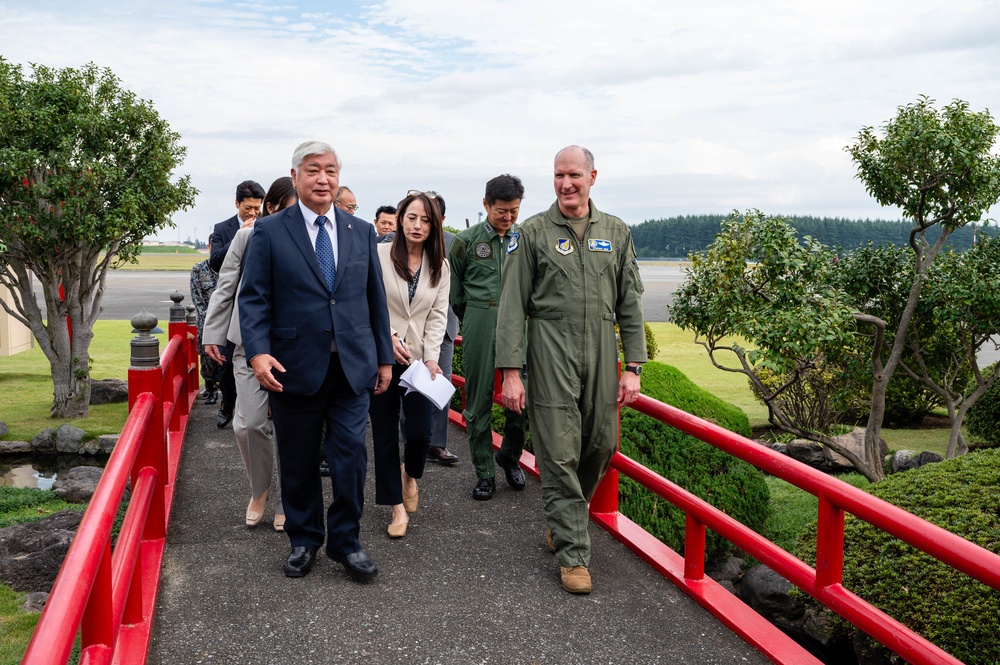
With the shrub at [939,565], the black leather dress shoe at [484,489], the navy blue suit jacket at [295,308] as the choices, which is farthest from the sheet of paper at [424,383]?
the shrub at [939,565]

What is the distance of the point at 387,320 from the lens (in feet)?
13.0

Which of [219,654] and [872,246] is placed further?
[872,246]

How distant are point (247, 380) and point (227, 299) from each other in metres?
0.46

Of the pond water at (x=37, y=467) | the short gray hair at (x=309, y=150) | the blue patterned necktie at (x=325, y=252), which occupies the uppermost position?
the short gray hair at (x=309, y=150)

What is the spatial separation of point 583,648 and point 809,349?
5.26 metres

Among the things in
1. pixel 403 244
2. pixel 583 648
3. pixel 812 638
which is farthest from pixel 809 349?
pixel 583 648

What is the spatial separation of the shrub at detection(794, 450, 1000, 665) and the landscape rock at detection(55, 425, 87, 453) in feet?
33.3

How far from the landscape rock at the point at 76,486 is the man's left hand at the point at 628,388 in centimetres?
704

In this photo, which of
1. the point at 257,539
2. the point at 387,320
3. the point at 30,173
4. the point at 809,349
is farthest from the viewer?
the point at 30,173

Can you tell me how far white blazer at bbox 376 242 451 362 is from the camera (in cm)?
459

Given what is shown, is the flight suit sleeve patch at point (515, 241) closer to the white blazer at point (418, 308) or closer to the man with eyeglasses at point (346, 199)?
the white blazer at point (418, 308)

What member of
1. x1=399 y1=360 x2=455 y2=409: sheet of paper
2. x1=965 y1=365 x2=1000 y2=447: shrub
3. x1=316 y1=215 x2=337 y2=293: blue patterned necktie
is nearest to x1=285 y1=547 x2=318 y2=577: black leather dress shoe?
x1=399 y1=360 x2=455 y2=409: sheet of paper

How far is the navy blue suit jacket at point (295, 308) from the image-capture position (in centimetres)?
362

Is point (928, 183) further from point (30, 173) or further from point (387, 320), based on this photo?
point (30, 173)
